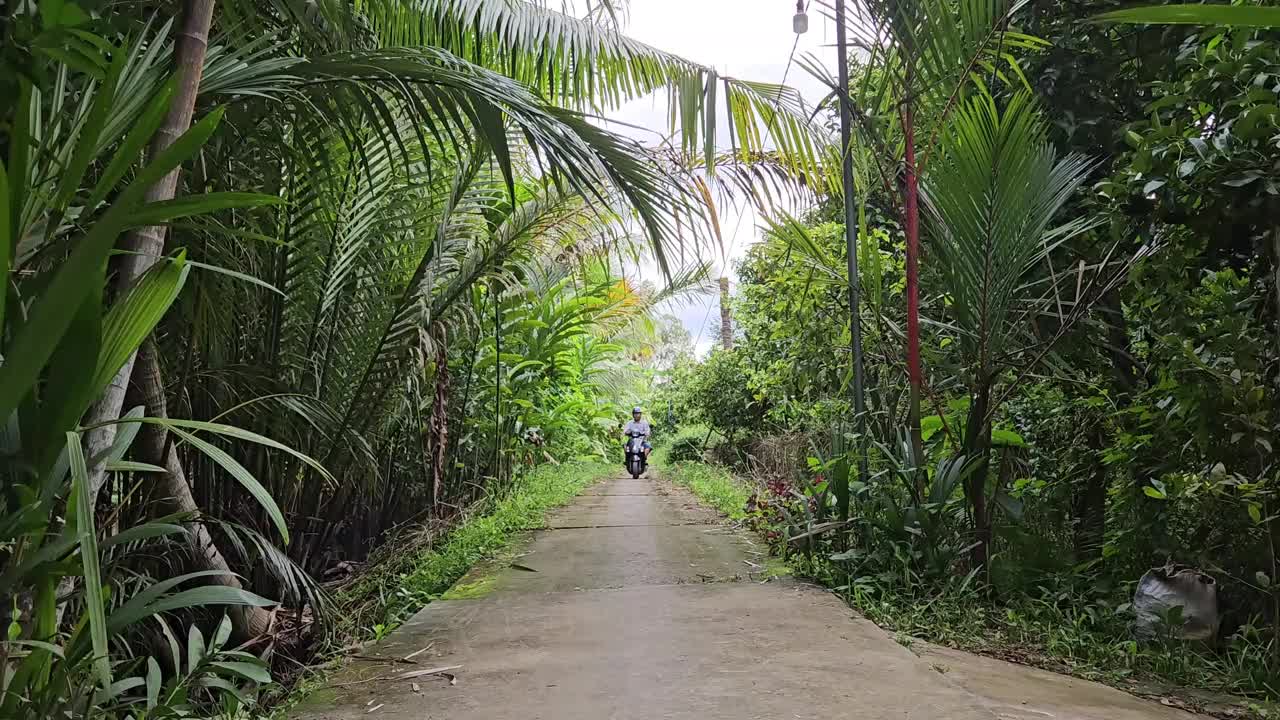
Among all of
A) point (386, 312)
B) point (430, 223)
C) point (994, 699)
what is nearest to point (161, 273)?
point (994, 699)

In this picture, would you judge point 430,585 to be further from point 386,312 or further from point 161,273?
point 161,273

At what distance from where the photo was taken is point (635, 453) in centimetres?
1277

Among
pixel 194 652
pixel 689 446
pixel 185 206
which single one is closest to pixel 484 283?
pixel 194 652

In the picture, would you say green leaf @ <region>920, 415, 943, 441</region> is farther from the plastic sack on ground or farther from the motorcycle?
the motorcycle

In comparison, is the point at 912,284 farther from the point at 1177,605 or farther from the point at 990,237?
the point at 1177,605

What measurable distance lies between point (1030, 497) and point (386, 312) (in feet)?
10.6

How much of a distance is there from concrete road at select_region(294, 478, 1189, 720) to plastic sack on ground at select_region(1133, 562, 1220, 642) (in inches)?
16.2

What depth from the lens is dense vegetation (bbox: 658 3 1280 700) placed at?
2.43 m

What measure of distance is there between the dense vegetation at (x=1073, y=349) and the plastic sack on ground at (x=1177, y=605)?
2.2 inches

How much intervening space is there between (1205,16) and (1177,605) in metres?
2.74

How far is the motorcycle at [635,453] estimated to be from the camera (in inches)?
503

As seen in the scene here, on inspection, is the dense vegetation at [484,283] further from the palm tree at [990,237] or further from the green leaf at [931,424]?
the green leaf at [931,424]

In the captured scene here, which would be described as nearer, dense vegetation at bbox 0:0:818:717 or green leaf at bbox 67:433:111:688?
green leaf at bbox 67:433:111:688

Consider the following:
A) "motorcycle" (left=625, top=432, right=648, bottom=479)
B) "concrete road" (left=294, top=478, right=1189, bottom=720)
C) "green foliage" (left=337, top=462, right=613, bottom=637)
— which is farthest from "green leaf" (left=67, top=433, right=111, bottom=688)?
"motorcycle" (left=625, top=432, right=648, bottom=479)
